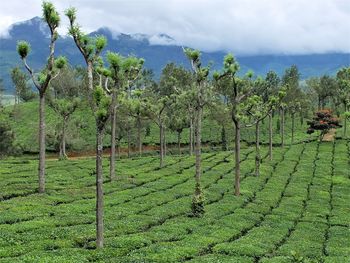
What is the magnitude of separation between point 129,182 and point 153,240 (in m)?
30.6

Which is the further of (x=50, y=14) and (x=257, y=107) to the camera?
(x=257, y=107)

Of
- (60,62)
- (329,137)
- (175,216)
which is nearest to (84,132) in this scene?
(329,137)

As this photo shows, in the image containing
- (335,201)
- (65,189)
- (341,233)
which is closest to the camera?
(341,233)

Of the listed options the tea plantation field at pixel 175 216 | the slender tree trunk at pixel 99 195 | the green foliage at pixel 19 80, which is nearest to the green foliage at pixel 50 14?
the tea plantation field at pixel 175 216

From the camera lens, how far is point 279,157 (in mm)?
104188

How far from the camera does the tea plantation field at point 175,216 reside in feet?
114

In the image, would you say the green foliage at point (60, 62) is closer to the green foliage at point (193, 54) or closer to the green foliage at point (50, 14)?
the green foliage at point (50, 14)

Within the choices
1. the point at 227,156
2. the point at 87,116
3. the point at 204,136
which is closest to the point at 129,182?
the point at 227,156

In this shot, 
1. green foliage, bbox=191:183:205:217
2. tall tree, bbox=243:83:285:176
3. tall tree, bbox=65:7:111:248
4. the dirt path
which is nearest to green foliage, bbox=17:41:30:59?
tall tree, bbox=65:7:111:248

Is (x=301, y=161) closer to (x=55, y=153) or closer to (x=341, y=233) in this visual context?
(x=341, y=233)

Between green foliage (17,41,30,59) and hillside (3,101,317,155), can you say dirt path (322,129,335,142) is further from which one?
green foliage (17,41,30,59)

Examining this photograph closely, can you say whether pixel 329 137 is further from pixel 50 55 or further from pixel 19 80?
pixel 19 80

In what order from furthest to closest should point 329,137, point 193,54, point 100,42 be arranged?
point 329,137
point 193,54
point 100,42

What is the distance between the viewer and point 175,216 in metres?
50.4
